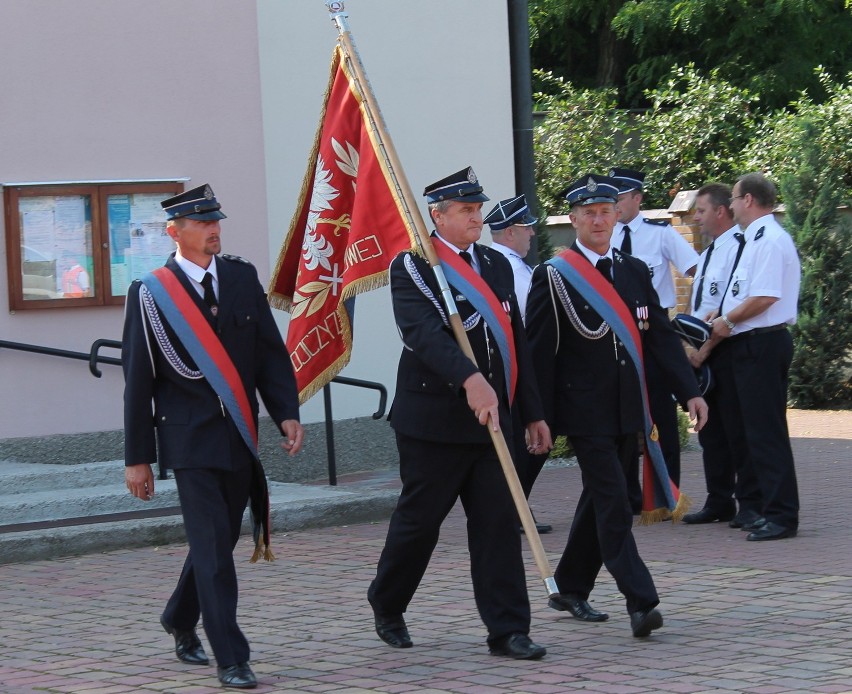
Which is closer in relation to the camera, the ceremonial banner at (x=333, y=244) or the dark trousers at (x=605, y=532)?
the dark trousers at (x=605, y=532)

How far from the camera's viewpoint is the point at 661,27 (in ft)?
89.2

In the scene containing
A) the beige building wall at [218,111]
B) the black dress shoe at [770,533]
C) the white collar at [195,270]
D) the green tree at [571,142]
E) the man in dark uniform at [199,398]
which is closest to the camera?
the man in dark uniform at [199,398]

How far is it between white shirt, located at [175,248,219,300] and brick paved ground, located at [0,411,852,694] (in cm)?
153

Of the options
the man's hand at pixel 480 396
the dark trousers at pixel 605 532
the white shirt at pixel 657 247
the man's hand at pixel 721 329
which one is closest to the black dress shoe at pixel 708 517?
the man's hand at pixel 721 329

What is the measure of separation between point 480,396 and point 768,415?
135 inches

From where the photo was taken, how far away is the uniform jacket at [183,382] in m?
5.78

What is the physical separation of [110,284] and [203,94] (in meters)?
1.68

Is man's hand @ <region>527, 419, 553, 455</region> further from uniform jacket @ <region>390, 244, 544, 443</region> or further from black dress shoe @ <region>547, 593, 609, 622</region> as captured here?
black dress shoe @ <region>547, 593, 609, 622</region>

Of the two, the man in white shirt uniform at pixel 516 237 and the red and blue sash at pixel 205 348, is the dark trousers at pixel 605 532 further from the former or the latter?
the man in white shirt uniform at pixel 516 237

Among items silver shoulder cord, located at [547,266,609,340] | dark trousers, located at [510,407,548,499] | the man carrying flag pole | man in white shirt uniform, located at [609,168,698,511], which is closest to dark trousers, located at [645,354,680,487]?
man in white shirt uniform, located at [609,168,698,511]

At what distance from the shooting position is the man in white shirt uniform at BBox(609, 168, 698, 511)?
9.34 m

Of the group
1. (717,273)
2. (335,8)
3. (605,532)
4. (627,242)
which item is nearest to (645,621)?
(605,532)

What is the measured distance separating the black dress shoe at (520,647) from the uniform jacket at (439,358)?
79 centimetres

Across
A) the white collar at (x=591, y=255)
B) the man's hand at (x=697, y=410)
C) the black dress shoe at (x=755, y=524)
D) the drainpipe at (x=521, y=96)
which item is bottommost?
the black dress shoe at (x=755, y=524)
